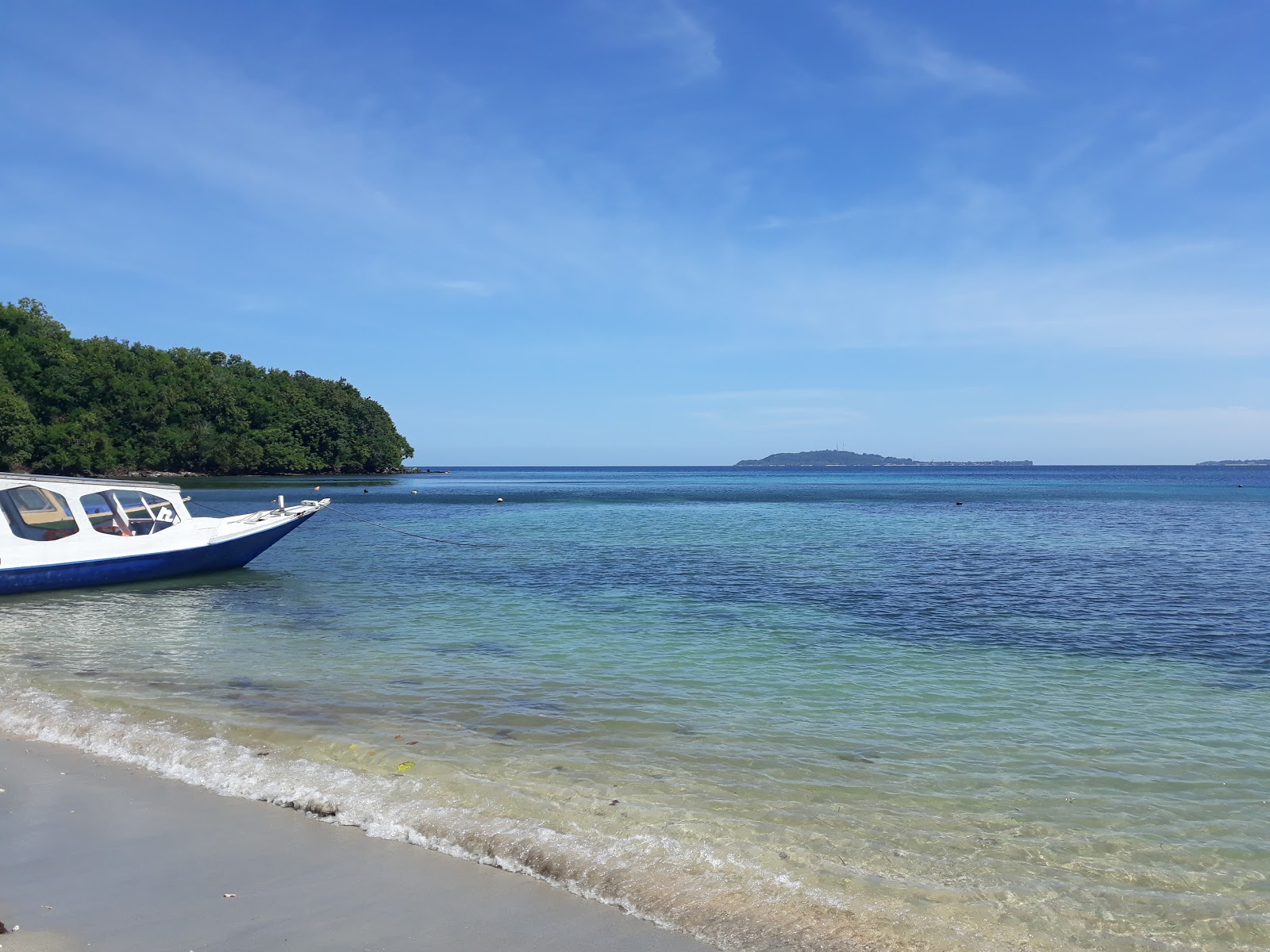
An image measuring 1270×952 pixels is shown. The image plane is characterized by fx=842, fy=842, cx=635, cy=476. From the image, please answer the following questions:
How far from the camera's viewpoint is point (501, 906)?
17.5 ft

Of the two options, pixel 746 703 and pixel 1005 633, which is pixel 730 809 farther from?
pixel 1005 633

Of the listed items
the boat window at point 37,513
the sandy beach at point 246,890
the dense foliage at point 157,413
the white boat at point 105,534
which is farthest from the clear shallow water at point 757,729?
the dense foliage at point 157,413

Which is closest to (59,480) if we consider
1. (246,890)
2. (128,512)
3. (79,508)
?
(79,508)

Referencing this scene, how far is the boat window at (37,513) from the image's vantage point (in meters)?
19.7

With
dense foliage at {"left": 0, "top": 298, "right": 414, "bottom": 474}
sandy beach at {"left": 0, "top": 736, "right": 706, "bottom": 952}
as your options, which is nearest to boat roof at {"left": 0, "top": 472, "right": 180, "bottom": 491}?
sandy beach at {"left": 0, "top": 736, "right": 706, "bottom": 952}

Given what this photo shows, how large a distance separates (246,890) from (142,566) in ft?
63.4

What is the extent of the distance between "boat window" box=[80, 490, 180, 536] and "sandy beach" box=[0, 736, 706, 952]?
54.3 feet

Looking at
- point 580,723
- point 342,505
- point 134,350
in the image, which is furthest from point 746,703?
point 134,350

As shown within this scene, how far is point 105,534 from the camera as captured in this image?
21.2 meters

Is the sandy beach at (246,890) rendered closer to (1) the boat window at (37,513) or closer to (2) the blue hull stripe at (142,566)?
(2) the blue hull stripe at (142,566)

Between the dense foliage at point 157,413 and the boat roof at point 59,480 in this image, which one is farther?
the dense foliage at point 157,413

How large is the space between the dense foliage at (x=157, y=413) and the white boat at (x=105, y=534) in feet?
288

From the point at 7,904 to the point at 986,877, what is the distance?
638 cm

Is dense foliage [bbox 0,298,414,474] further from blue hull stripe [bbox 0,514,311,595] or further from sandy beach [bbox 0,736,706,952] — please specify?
sandy beach [bbox 0,736,706,952]
